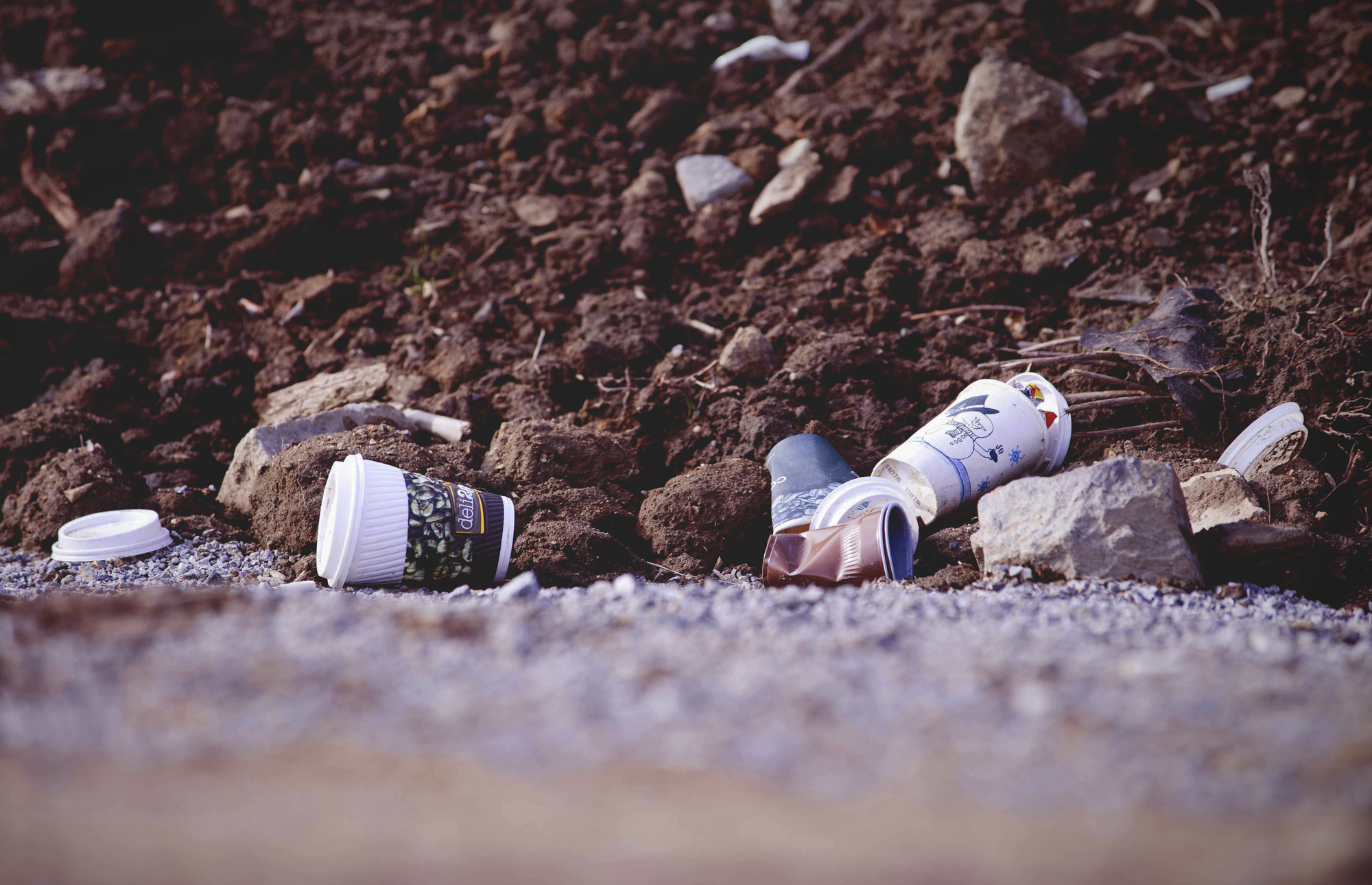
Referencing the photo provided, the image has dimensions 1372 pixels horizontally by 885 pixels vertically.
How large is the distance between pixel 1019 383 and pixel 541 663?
2.45 m

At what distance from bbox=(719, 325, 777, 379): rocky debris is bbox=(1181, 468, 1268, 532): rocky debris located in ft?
5.62

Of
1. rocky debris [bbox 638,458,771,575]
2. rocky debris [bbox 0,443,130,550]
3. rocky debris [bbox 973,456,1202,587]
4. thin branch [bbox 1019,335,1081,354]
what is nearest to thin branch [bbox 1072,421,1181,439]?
thin branch [bbox 1019,335,1081,354]

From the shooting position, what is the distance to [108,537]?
9.59 feet

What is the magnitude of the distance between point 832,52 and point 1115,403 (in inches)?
136

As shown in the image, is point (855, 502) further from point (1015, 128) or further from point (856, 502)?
point (1015, 128)

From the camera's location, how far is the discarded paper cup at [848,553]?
99.9 inches

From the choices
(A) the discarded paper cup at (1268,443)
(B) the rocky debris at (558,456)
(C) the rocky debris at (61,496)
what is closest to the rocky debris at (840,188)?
(B) the rocky debris at (558,456)

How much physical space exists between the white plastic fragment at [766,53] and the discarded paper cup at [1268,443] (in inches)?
150

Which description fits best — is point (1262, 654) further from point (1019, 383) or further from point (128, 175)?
point (128, 175)

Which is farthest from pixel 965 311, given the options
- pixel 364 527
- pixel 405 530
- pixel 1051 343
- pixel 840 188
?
pixel 364 527

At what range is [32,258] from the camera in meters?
4.72

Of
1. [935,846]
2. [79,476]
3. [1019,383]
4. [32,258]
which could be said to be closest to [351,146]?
[32,258]

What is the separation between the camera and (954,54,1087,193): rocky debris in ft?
14.9

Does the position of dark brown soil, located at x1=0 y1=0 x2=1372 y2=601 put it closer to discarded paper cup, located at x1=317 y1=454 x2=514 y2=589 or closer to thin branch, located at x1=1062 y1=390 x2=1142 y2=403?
thin branch, located at x1=1062 y1=390 x2=1142 y2=403
